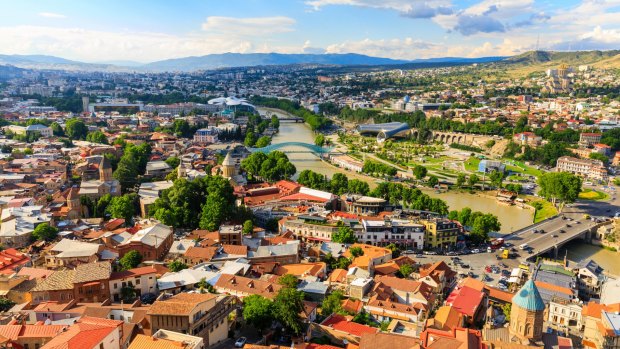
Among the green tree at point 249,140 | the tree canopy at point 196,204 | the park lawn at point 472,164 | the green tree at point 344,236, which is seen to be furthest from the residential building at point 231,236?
the green tree at point 249,140

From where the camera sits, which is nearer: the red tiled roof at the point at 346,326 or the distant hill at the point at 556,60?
the red tiled roof at the point at 346,326

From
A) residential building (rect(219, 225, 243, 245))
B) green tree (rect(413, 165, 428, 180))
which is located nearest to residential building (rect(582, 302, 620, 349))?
residential building (rect(219, 225, 243, 245))

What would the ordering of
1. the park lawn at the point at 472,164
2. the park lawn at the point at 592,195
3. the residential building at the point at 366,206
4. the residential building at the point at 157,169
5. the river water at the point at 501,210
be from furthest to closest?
1. the park lawn at the point at 472,164
2. the residential building at the point at 157,169
3. the park lawn at the point at 592,195
4. the residential building at the point at 366,206
5. the river water at the point at 501,210

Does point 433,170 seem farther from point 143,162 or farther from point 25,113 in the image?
point 25,113

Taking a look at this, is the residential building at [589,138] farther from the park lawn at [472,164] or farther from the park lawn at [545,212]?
the park lawn at [545,212]

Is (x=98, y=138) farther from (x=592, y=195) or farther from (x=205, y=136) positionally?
(x=592, y=195)

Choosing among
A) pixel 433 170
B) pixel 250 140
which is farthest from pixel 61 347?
pixel 250 140

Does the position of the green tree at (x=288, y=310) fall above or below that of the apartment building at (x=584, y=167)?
above
